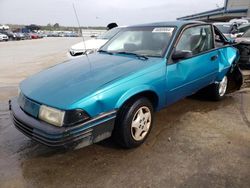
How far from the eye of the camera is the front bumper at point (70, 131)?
2695 millimetres

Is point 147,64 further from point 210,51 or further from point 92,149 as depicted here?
point 210,51

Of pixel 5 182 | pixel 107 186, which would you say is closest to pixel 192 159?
pixel 107 186

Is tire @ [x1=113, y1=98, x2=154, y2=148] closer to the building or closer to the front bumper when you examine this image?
the front bumper

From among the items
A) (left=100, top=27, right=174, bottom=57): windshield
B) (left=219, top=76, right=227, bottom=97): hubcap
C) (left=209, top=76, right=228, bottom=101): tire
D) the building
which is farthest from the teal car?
the building

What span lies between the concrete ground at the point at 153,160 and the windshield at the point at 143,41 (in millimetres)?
1203

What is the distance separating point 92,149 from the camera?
3441 mm

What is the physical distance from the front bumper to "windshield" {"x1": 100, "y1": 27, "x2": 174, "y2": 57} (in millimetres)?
1363

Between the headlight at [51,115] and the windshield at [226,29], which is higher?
the windshield at [226,29]

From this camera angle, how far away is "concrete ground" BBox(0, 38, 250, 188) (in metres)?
2.78

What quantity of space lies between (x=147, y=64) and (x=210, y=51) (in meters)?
1.65

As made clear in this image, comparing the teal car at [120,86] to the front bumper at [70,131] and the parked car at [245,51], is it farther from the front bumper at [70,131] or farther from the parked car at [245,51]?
the parked car at [245,51]

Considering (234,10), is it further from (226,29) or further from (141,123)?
(141,123)

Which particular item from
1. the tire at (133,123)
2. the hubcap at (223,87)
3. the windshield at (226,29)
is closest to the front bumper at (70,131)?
the tire at (133,123)

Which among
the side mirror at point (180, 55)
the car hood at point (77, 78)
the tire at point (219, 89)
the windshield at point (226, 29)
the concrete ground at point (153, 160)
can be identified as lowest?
the concrete ground at point (153, 160)
